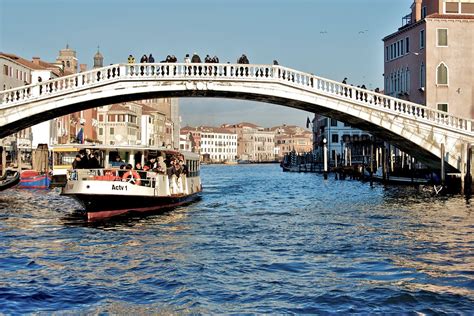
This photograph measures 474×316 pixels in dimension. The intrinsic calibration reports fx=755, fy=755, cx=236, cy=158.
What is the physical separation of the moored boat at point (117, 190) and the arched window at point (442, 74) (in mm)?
13331

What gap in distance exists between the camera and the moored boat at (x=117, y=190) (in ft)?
45.7

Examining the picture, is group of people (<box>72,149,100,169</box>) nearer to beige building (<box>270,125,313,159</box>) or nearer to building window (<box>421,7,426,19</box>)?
building window (<box>421,7,426,19</box>)

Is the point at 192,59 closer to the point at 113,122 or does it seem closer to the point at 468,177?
the point at 468,177

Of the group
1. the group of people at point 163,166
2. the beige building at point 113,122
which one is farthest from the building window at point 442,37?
the beige building at point 113,122

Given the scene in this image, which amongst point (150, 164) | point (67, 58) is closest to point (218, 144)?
point (67, 58)

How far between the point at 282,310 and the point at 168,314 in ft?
3.32

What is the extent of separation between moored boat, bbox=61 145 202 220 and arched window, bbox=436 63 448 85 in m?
13.3

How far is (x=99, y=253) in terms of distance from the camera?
9.98 m

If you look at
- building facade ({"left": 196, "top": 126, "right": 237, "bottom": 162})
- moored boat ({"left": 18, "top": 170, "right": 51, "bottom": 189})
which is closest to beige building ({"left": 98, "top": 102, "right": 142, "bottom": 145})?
Result: moored boat ({"left": 18, "top": 170, "right": 51, "bottom": 189})

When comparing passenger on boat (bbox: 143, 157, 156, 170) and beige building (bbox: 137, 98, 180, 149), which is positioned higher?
beige building (bbox: 137, 98, 180, 149)

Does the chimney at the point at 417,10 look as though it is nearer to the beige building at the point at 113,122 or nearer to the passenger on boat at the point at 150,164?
the passenger on boat at the point at 150,164

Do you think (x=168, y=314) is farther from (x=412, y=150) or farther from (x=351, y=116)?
(x=412, y=150)

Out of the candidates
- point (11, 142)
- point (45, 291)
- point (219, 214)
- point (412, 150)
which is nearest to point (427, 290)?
point (45, 291)

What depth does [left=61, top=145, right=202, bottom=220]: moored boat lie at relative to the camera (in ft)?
45.7
